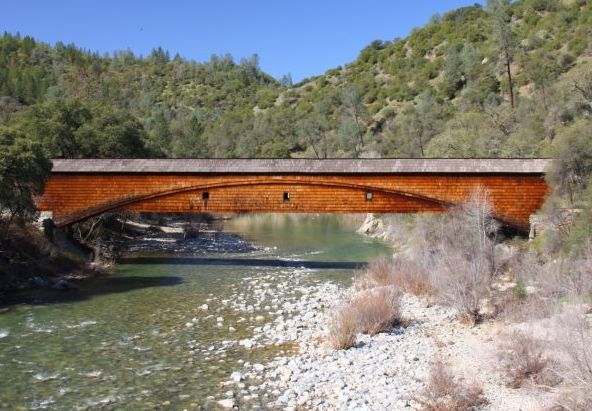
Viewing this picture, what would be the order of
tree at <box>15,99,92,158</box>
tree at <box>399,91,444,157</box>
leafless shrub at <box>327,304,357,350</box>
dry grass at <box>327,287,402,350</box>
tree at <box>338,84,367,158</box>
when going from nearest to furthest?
leafless shrub at <box>327,304,357,350</box> < dry grass at <box>327,287,402,350</box> < tree at <box>15,99,92,158</box> < tree at <box>399,91,444,157</box> < tree at <box>338,84,367,158</box>

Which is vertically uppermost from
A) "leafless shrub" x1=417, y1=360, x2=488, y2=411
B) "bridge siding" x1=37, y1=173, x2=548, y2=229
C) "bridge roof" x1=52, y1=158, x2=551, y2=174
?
"bridge roof" x1=52, y1=158, x2=551, y2=174

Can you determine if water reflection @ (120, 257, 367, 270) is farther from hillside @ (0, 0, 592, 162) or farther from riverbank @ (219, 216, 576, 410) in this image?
hillside @ (0, 0, 592, 162)

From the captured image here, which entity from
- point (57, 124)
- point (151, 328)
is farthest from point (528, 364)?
point (57, 124)

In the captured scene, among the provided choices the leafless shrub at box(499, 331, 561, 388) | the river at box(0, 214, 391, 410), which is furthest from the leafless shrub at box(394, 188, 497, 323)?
the river at box(0, 214, 391, 410)

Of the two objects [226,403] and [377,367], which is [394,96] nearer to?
[377,367]

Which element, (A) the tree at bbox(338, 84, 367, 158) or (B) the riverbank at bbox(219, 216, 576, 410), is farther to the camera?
(A) the tree at bbox(338, 84, 367, 158)

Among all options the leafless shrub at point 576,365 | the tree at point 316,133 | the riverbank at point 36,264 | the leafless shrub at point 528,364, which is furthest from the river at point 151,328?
the tree at point 316,133

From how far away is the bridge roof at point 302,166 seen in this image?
812 inches

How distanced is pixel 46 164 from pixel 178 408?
11526 millimetres

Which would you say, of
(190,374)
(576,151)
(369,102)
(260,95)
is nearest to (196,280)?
(190,374)

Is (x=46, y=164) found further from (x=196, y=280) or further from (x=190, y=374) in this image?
(x=190, y=374)

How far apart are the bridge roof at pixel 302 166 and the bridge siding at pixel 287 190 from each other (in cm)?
24

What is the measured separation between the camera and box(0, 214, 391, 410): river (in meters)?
9.32

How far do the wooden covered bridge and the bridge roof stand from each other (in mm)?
38
